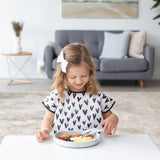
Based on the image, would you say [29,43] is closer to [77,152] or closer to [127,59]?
[127,59]

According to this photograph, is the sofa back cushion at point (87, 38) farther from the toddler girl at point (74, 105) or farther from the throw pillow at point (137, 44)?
the toddler girl at point (74, 105)

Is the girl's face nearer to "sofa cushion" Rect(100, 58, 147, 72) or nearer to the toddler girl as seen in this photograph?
the toddler girl

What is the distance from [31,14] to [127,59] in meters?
1.93

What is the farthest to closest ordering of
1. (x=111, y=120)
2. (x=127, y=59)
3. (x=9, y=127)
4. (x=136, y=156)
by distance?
(x=127, y=59) → (x=9, y=127) → (x=111, y=120) → (x=136, y=156)

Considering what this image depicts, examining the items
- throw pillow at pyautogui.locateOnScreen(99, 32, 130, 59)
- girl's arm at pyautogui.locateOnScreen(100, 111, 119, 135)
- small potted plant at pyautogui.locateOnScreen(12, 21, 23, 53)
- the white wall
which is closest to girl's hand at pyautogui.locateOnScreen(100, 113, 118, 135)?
girl's arm at pyautogui.locateOnScreen(100, 111, 119, 135)

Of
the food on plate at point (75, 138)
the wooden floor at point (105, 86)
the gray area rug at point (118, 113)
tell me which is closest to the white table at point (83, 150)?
the food on plate at point (75, 138)

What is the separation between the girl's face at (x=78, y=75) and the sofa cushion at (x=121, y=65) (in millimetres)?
3276

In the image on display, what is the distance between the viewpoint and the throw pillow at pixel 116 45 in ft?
16.4

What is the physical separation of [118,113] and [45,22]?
109 inches

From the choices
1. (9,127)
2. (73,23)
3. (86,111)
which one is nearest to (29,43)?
(73,23)

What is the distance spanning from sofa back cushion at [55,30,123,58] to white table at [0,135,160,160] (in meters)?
4.13

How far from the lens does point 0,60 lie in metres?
5.66

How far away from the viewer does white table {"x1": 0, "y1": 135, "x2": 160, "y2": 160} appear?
40.3 inches

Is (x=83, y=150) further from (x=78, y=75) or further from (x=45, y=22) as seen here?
(x=45, y=22)
